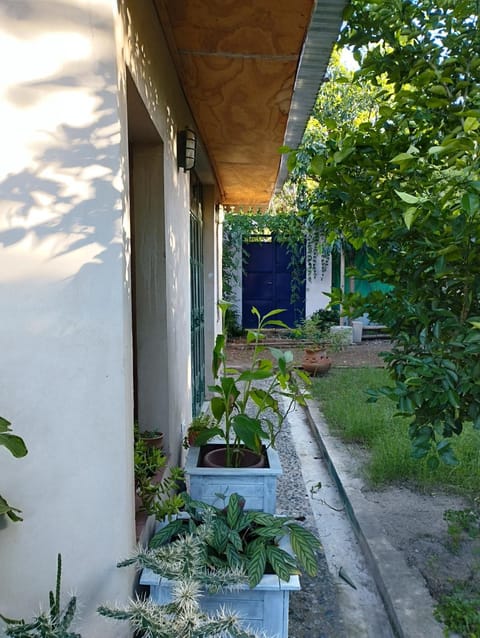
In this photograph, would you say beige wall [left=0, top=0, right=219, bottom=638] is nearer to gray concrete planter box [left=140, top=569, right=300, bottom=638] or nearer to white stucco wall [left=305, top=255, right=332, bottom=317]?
gray concrete planter box [left=140, top=569, right=300, bottom=638]

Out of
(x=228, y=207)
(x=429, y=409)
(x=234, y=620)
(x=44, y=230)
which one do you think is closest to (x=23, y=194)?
(x=44, y=230)

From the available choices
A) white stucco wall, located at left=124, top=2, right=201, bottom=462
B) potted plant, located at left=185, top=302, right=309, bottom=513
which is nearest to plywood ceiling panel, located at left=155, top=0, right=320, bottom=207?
white stucco wall, located at left=124, top=2, right=201, bottom=462

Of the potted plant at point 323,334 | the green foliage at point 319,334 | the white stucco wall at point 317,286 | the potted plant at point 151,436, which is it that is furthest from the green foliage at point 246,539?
the white stucco wall at point 317,286

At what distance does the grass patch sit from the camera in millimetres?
3291

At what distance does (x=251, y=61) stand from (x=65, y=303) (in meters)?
1.81

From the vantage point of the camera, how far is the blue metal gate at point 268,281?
11.3 metres

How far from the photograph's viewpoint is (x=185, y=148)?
3082mm

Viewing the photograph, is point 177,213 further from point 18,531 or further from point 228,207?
point 228,207

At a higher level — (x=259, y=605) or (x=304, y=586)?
(x=259, y=605)

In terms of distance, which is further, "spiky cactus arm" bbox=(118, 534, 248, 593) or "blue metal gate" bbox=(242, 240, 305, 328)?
"blue metal gate" bbox=(242, 240, 305, 328)

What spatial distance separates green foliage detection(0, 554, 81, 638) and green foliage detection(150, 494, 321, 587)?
436 millimetres

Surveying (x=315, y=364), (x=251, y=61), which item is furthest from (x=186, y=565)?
(x=315, y=364)

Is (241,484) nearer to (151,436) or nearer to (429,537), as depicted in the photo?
(151,436)

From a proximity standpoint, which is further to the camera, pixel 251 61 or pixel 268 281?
pixel 268 281
